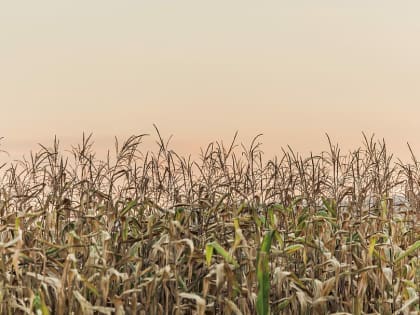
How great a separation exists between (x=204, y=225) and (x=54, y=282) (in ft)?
4.46

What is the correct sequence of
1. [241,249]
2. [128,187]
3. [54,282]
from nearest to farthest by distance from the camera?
[54,282] < [241,249] < [128,187]

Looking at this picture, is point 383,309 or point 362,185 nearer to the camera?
point 383,309

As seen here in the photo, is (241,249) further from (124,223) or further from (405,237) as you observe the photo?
(405,237)

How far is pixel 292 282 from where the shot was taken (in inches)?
186

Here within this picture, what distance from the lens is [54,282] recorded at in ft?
14.0

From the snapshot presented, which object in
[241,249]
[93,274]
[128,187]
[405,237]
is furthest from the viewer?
[405,237]

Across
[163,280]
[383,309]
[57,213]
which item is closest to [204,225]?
[163,280]

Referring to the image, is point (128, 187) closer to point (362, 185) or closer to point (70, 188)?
point (70, 188)

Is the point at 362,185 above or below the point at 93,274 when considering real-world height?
above

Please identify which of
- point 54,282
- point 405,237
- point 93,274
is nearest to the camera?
point 54,282

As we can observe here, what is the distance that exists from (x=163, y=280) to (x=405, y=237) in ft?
9.90

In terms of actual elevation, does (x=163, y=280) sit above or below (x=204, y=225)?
below

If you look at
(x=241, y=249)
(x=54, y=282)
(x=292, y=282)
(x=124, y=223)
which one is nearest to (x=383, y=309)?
(x=292, y=282)

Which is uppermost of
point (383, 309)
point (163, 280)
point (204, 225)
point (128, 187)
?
point (128, 187)
